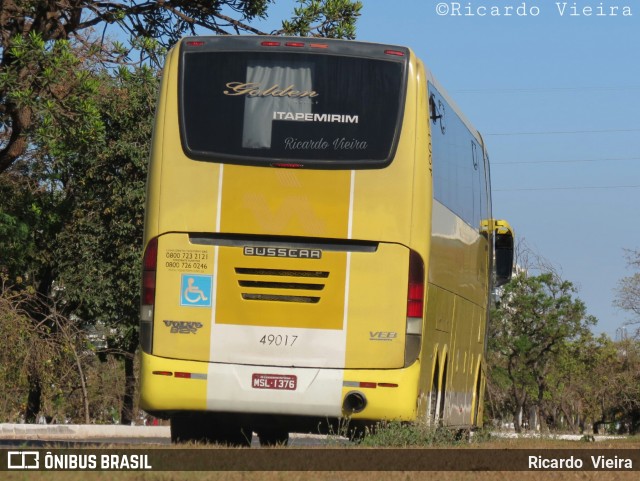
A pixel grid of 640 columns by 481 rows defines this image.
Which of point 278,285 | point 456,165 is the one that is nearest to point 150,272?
point 278,285

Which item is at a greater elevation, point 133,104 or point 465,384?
point 133,104

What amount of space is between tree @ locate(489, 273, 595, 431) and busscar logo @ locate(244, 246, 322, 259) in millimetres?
62063

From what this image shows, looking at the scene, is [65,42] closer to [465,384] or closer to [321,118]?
[465,384]

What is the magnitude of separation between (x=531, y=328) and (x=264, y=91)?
63.9m

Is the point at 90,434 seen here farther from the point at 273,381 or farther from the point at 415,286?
the point at 415,286

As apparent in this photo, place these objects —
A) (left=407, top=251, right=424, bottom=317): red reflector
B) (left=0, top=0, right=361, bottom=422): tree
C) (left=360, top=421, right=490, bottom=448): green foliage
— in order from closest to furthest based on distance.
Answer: (left=360, top=421, right=490, bottom=448): green foliage → (left=407, top=251, right=424, bottom=317): red reflector → (left=0, top=0, right=361, bottom=422): tree

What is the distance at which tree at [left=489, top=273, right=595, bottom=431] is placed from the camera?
75.1 metres

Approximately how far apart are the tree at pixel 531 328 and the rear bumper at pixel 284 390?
203 feet

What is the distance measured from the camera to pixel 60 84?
23266 millimetres

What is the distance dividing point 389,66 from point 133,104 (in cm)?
1976

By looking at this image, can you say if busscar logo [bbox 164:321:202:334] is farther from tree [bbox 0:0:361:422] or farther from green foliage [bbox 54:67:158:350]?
green foliage [bbox 54:67:158:350]

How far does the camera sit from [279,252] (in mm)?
13188

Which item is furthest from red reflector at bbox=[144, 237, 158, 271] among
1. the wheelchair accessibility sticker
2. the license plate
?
the license plate

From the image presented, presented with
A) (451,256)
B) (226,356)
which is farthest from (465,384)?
(226,356)
